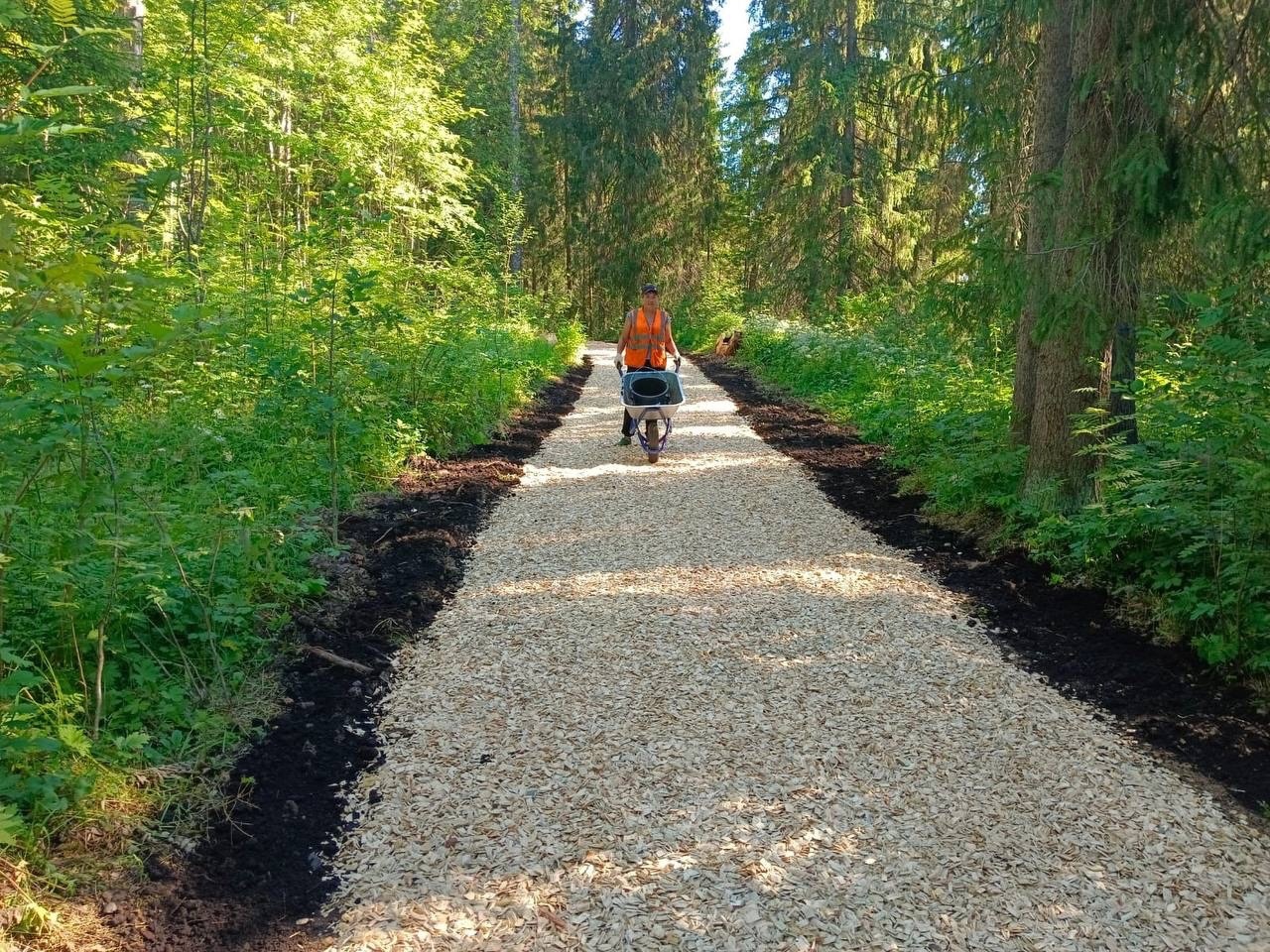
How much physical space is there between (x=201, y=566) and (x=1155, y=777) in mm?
4100

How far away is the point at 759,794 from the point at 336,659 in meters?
2.21

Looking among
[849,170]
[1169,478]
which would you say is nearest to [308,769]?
[1169,478]

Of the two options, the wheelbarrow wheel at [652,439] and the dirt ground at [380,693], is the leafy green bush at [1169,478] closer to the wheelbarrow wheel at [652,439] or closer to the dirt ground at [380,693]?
the dirt ground at [380,693]

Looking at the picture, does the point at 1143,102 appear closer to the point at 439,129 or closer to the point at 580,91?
the point at 439,129

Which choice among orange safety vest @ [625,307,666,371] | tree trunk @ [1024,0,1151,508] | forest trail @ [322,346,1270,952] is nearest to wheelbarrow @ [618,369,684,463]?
orange safety vest @ [625,307,666,371]

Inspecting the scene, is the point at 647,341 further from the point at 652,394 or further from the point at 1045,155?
the point at 1045,155

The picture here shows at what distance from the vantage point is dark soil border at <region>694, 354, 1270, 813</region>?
324cm

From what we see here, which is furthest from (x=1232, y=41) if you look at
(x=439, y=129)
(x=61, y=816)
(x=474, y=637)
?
(x=439, y=129)

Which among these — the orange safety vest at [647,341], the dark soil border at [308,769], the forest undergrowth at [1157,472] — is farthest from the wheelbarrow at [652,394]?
the dark soil border at [308,769]

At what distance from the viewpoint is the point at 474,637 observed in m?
4.45

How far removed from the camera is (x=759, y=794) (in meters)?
2.99

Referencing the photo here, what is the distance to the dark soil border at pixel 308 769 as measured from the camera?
7.62 ft

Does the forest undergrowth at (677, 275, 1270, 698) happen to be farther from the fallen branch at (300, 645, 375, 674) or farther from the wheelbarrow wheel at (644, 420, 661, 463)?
the fallen branch at (300, 645, 375, 674)

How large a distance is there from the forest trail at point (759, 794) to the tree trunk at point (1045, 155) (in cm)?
224
